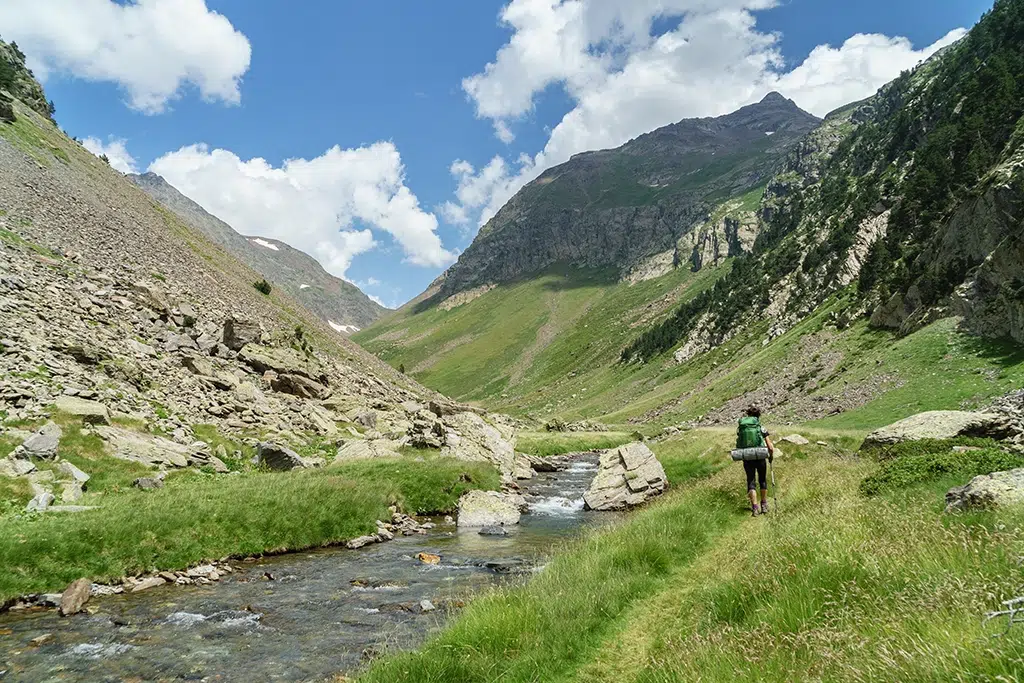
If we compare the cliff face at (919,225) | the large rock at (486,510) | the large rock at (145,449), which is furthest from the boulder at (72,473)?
the cliff face at (919,225)

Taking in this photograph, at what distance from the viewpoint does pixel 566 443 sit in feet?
240

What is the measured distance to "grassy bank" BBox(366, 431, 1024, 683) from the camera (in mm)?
5332

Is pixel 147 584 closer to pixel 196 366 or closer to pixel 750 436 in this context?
pixel 750 436

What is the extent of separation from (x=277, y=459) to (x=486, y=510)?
43.5 feet

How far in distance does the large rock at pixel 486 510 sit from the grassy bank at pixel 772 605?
44.8 feet

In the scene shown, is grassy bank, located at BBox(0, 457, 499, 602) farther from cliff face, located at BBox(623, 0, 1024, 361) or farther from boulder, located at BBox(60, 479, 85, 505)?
cliff face, located at BBox(623, 0, 1024, 361)

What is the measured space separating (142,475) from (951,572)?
29.7 m

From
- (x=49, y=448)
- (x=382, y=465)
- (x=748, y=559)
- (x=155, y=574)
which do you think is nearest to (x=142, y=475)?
(x=49, y=448)

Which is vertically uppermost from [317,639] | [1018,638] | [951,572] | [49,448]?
[49,448]

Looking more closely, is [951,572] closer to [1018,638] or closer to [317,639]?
[1018,638]

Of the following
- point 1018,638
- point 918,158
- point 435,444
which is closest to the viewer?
point 1018,638

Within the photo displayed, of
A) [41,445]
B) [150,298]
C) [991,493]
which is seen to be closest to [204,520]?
[41,445]

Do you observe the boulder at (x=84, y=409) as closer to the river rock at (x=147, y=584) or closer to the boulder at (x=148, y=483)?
the boulder at (x=148, y=483)

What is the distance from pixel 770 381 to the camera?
88.8 meters
